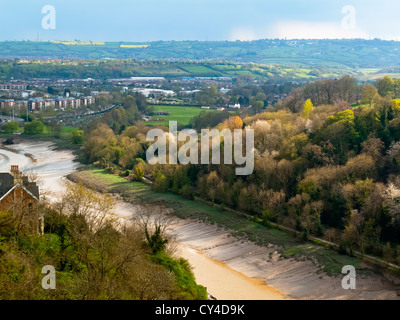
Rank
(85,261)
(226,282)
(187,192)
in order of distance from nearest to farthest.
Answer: (85,261)
(226,282)
(187,192)

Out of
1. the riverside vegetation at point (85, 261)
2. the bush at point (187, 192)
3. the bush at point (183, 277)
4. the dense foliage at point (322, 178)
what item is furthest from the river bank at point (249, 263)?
the riverside vegetation at point (85, 261)

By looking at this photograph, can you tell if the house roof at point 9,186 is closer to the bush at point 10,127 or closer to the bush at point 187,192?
the bush at point 187,192

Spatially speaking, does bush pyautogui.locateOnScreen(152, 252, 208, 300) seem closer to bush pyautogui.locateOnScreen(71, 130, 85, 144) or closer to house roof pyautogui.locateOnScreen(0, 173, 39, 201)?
house roof pyautogui.locateOnScreen(0, 173, 39, 201)

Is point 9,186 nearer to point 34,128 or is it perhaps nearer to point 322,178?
point 322,178

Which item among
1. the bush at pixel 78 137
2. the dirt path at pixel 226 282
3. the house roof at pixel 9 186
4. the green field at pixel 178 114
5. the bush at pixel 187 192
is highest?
the house roof at pixel 9 186

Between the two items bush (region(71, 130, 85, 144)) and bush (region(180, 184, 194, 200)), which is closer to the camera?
bush (region(180, 184, 194, 200))

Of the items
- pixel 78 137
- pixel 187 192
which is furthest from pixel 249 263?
pixel 78 137

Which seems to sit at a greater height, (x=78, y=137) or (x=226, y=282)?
(x=78, y=137)

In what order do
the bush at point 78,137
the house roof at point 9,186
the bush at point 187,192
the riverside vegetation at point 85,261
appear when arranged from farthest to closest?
the bush at point 78,137 → the bush at point 187,192 → the house roof at point 9,186 → the riverside vegetation at point 85,261

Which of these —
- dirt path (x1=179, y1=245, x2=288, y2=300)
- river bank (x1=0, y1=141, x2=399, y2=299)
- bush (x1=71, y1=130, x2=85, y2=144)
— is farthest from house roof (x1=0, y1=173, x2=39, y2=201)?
bush (x1=71, y1=130, x2=85, y2=144)
